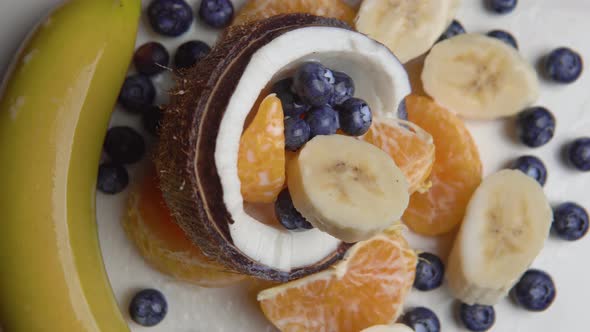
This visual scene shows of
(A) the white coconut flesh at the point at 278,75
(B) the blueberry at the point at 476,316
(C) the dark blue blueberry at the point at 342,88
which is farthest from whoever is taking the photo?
(B) the blueberry at the point at 476,316

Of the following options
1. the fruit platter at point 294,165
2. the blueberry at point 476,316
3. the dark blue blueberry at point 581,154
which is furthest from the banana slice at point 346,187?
the dark blue blueberry at point 581,154

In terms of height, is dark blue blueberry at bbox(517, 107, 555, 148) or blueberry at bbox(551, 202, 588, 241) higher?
dark blue blueberry at bbox(517, 107, 555, 148)

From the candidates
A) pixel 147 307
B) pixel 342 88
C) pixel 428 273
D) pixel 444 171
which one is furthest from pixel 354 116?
pixel 147 307

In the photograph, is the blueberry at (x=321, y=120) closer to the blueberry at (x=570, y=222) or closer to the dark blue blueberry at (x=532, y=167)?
the dark blue blueberry at (x=532, y=167)

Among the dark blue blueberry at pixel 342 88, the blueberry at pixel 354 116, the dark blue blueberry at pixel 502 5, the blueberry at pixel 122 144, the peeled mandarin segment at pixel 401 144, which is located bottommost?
the blueberry at pixel 122 144

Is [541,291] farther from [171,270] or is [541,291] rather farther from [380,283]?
[171,270]

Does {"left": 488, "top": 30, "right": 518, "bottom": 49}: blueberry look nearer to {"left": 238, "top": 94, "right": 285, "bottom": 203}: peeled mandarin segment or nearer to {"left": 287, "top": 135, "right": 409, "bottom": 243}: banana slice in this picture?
{"left": 287, "top": 135, "right": 409, "bottom": 243}: banana slice

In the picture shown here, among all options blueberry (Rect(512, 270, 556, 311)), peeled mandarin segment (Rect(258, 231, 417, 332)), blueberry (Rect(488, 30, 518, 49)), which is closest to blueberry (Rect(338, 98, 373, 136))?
peeled mandarin segment (Rect(258, 231, 417, 332))
